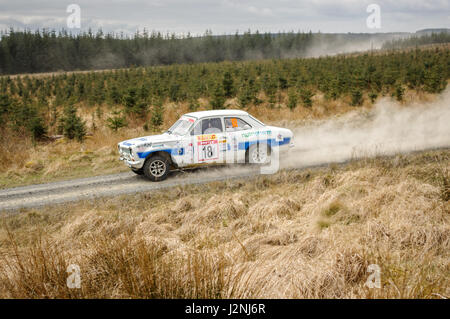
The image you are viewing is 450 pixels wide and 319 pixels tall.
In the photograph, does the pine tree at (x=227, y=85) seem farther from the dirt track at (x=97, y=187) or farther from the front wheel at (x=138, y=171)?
the front wheel at (x=138, y=171)

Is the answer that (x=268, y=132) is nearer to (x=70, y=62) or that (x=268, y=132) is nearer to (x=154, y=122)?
(x=154, y=122)

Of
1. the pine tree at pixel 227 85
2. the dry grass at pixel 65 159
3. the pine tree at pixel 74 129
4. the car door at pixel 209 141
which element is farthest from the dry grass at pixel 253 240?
the pine tree at pixel 227 85

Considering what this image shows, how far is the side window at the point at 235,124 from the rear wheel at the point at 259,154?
609 mm

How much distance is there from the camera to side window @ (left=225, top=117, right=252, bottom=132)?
1046 centimetres

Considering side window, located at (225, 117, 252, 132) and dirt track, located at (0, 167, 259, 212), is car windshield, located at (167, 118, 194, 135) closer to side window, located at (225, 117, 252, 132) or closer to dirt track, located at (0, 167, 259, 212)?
side window, located at (225, 117, 252, 132)

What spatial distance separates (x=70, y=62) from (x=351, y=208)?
289 ft

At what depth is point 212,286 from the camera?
346 centimetres

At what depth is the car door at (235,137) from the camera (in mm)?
10383

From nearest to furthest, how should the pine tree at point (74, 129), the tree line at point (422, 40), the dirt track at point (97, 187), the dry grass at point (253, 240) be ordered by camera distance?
1. the dry grass at point (253, 240)
2. the dirt track at point (97, 187)
3. the pine tree at point (74, 129)
4. the tree line at point (422, 40)

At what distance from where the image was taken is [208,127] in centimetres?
1027

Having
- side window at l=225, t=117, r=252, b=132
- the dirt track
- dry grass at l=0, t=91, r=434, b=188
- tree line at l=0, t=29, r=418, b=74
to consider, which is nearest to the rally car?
side window at l=225, t=117, r=252, b=132

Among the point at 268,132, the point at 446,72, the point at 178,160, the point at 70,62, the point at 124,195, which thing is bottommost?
the point at 124,195
